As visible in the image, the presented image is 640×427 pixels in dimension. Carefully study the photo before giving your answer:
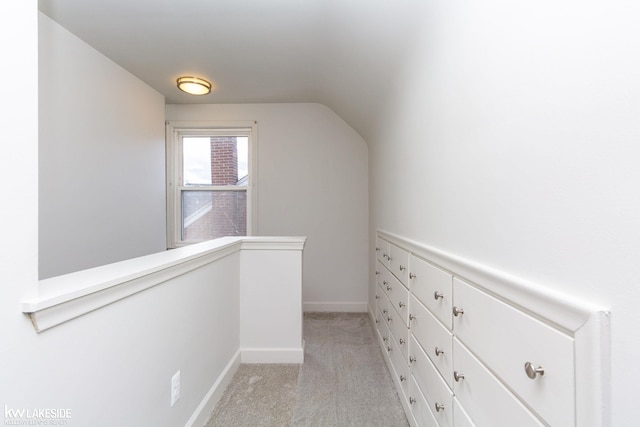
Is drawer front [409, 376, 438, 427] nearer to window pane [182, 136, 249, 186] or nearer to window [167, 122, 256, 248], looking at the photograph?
window [167, 122, 256, 248]

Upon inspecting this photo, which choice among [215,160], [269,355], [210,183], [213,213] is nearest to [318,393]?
[269,355]

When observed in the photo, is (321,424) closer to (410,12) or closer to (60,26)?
(410,12)

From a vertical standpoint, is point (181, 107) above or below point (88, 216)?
above

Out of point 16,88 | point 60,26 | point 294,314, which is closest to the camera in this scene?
point 16,88

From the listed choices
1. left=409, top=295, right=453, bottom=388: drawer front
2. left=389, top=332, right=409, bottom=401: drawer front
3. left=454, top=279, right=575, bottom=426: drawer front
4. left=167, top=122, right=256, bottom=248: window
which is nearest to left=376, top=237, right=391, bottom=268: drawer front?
left=389, top=332, right=409, bottom=401: drawer front

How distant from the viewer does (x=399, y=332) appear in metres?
1.77

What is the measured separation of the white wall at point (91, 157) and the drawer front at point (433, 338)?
232cm

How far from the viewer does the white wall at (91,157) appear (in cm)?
192

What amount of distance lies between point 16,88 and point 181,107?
3073mm

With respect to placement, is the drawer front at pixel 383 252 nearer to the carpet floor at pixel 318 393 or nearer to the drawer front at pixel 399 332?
the drawer front at pixel 399 332

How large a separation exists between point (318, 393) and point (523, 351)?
4.86ft

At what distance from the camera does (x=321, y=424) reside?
153cm

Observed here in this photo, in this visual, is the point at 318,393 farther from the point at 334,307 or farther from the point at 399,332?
the point at 334,307

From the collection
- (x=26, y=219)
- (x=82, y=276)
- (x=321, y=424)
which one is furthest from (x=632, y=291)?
(x=321, y=424)
